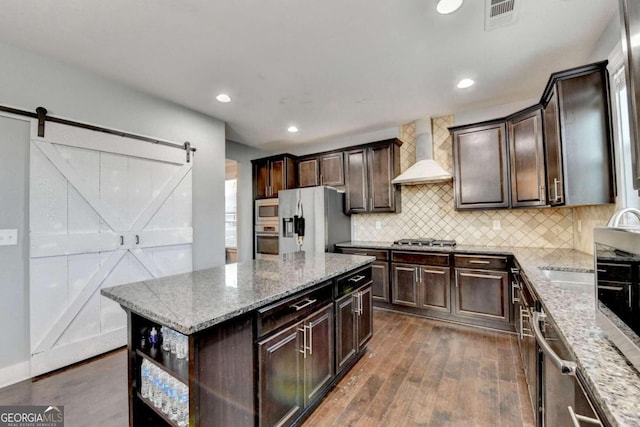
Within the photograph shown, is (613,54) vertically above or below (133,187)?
above

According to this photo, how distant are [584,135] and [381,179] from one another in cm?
230

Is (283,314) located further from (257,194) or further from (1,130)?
(257,194)

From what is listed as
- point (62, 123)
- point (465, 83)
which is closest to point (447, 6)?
point (465, 83)

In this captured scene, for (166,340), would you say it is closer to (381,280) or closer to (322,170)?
(381,280)

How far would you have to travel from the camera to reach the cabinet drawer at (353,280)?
81.7 inches

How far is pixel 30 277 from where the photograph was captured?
89.7 inches

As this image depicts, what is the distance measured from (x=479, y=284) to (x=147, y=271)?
147 inches

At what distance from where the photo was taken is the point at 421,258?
3.42m

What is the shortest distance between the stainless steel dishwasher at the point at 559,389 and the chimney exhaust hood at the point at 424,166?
2.33 metres

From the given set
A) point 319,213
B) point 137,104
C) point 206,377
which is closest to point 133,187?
point 137,104

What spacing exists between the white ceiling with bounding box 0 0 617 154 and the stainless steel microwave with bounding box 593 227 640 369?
1.84 m

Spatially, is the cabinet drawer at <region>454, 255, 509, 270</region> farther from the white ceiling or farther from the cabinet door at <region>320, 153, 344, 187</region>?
the cabinet door at <region>320, 153, 344, 187</region>

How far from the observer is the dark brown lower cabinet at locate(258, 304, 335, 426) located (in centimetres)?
137

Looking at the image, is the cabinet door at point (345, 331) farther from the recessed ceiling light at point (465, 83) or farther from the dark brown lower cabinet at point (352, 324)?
the recessed ceiling light at point (465, 83)
